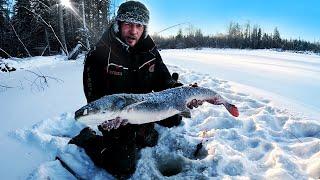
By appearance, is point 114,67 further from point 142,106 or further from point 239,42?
point 239,42

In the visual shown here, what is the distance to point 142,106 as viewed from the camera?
304 centimetres

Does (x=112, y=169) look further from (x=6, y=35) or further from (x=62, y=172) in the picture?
(x=6, y=35)

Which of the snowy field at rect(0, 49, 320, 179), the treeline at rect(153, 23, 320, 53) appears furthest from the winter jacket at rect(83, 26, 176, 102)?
the treeline at rect(153, 23, 320, 53)

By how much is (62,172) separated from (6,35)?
87.8ft

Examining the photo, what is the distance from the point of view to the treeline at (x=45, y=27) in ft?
86.5

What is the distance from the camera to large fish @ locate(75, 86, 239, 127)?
8.86 ft

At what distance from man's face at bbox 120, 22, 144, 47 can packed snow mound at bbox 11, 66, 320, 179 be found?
54.1 inches

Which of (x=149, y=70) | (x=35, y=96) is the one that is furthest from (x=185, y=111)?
(x=35, y=96)

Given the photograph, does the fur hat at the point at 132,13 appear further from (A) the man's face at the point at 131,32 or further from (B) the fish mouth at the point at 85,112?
(B) the fish mouth at the point at 85,112

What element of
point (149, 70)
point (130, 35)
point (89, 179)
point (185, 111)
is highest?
point (130, 35)

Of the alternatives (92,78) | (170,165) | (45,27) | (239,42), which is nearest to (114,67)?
(92,78)

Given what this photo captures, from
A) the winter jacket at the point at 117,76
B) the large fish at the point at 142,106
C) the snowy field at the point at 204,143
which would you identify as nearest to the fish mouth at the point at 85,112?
the large fish at the point at 142,106

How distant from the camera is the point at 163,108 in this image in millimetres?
3258

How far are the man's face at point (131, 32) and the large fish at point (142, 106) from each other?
3.07ft
